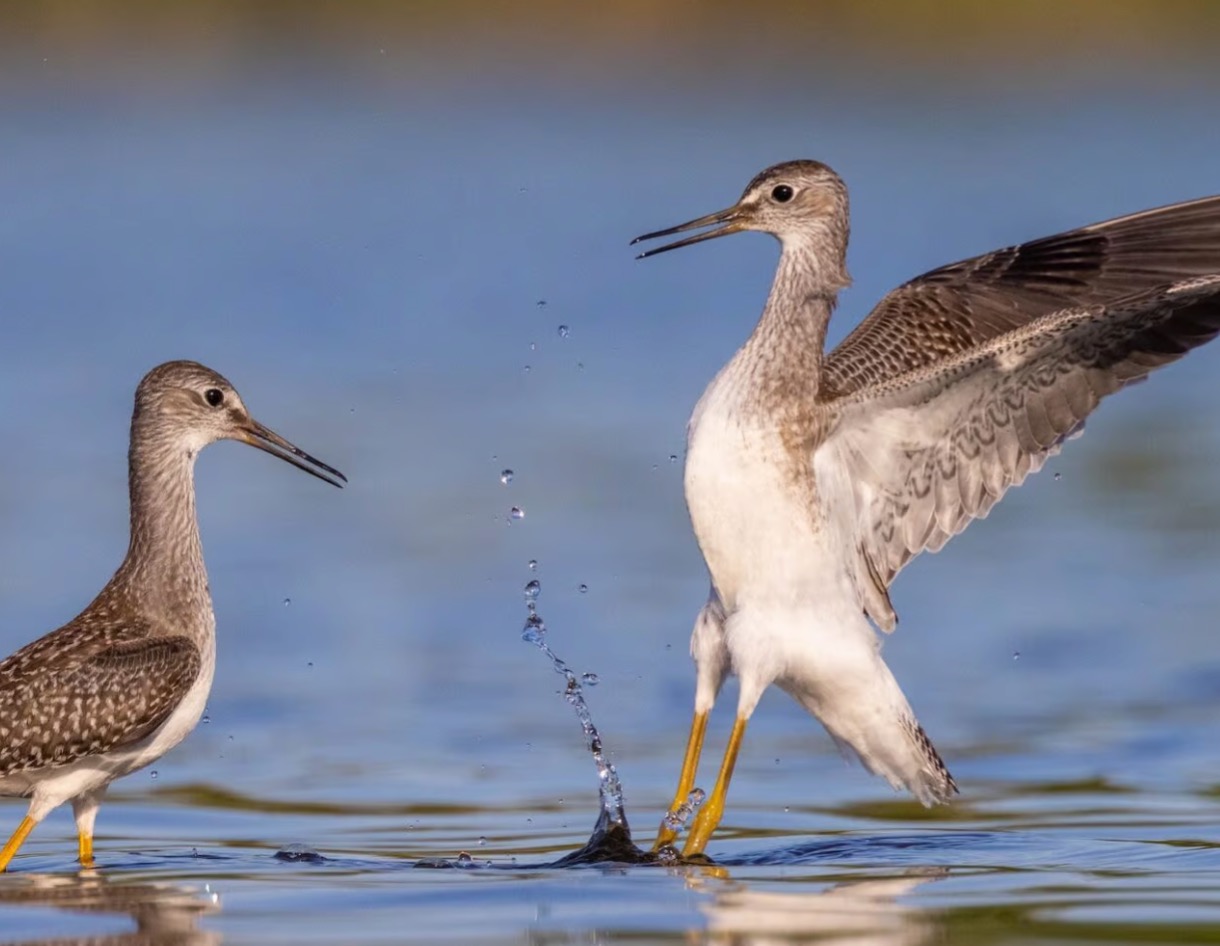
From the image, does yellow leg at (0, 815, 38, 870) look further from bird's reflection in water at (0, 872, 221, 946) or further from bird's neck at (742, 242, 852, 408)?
bird's neck at (742, 242, 852, 408)

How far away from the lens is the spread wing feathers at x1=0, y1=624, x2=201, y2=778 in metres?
9.30

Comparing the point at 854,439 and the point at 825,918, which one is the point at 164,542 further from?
the point at 825,918

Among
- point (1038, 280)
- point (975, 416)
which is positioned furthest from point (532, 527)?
point (975, 416)

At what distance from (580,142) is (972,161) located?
4.54 metres

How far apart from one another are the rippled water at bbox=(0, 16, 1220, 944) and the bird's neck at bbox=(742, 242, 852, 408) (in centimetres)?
173

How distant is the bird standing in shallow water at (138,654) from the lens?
931 cm

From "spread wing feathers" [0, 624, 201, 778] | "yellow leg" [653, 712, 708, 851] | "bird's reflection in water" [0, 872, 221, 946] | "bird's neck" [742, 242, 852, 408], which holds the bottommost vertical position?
"bird's reflection in water" [0, 872, 221, 946]

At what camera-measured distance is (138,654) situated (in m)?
9.55

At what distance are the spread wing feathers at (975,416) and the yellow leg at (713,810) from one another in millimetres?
888

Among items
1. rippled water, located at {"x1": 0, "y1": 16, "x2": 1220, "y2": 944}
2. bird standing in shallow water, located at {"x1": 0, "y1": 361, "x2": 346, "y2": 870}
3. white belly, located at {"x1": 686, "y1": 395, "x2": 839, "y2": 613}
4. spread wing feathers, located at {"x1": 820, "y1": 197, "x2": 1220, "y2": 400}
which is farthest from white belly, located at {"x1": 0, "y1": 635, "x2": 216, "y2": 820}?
spread wing feathers, located at {"x1": 820, "y1": 197, "x2": 1220, "y2": 400}

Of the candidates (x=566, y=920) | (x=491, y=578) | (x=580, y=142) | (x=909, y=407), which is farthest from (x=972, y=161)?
(x=566, y=920)

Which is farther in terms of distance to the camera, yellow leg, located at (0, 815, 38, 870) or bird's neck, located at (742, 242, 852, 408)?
bird's neck, located at (742, 242, 852, 408)

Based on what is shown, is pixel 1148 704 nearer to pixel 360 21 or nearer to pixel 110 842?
pixel 110 842

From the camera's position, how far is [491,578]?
49.0 ft
